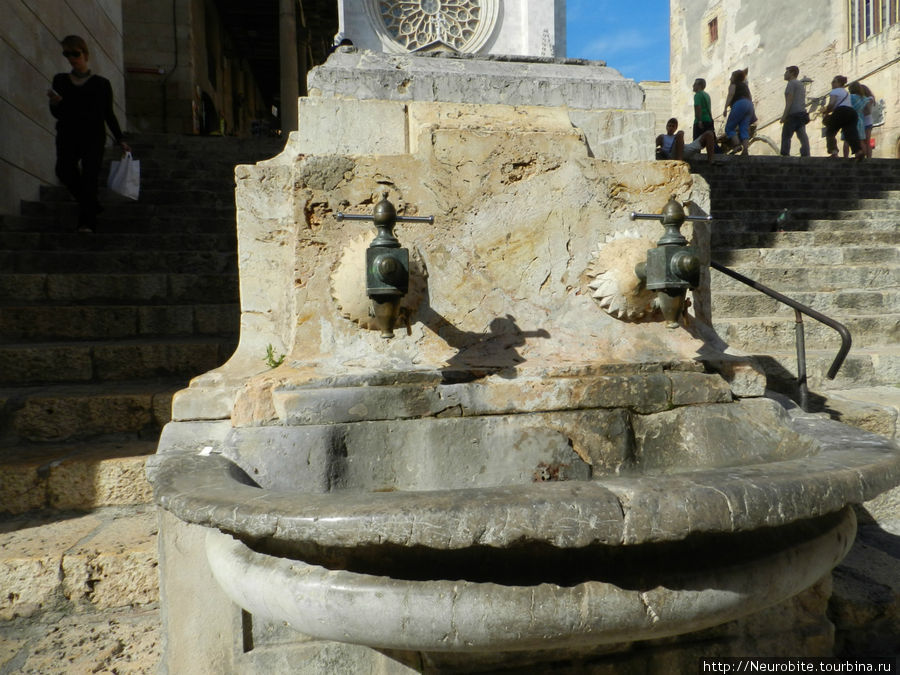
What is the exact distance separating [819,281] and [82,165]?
5771mm

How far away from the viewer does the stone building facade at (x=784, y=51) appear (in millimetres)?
15625

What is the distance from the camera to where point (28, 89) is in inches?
202

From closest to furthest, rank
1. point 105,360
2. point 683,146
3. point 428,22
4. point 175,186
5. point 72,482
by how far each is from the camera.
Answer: point 72,482 < point 105,360 < point 428,22 < point 175,186 < point 683,146

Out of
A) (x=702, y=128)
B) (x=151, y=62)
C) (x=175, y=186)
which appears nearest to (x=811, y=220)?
(x=702, y=128)

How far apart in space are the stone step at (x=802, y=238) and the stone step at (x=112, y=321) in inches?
172

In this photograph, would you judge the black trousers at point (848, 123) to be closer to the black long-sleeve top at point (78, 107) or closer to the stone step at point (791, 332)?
the stone step at point (791, 332)

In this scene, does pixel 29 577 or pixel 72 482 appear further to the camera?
pixel 72 482

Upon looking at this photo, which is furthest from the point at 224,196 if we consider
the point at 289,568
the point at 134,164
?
the point at 289,568

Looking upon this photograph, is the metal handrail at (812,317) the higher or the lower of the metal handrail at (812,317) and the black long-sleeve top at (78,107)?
the lower

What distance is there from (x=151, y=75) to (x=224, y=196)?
7.19 metres

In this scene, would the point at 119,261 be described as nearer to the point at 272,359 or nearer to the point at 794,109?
the point at 272,359

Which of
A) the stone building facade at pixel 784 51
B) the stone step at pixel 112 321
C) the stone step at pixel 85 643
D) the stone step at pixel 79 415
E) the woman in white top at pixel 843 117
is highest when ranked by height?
the stone building facade at pixel 784 51

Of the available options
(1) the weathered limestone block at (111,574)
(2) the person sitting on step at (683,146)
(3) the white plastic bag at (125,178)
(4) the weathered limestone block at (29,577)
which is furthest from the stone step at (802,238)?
(4) the weathered limestone block at (29,577)

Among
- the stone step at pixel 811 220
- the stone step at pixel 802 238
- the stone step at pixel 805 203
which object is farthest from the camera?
the stone step at pixel 805 203
